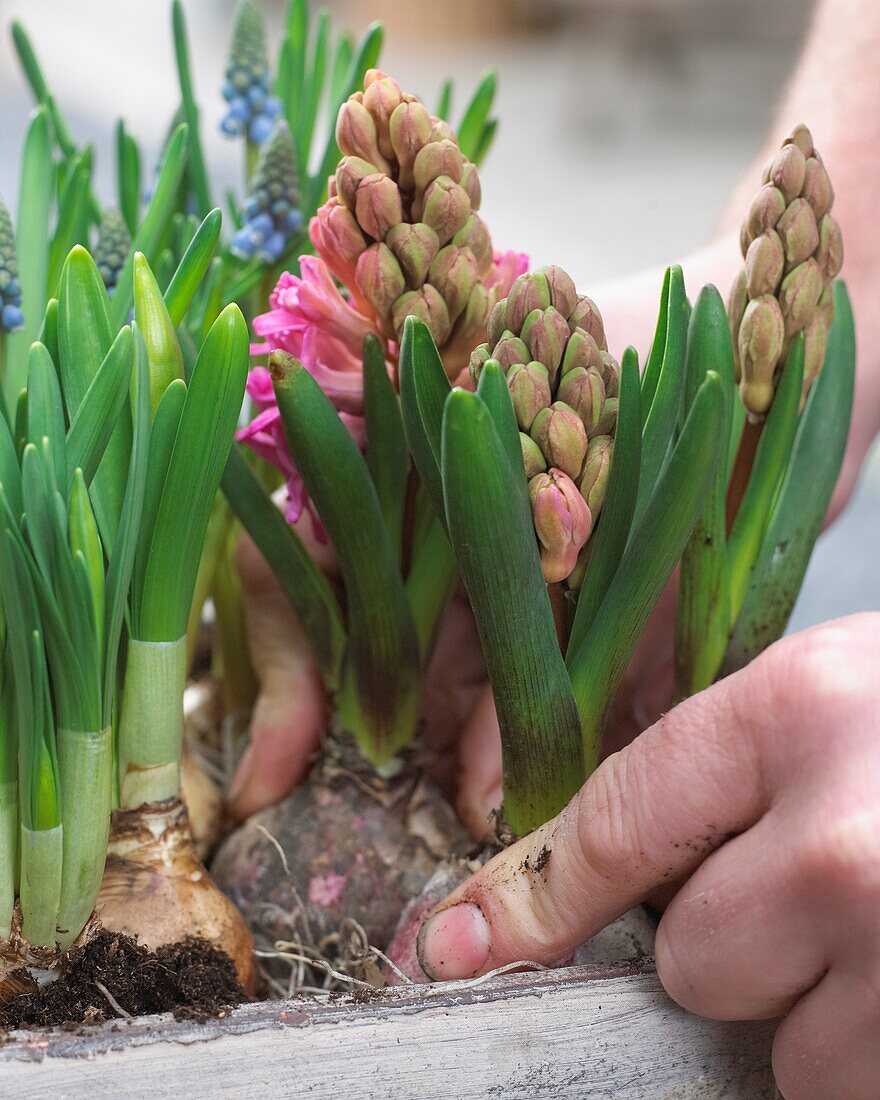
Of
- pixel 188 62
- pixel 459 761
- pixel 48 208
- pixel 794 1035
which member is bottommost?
pixel 794 1035

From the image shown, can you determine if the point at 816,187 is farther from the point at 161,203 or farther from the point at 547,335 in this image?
the point at 161,203

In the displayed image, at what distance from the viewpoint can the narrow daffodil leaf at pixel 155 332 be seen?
555mm

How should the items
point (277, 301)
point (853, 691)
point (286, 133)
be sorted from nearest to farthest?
point (853, 691) → point (277, 301) → point (286, 133)

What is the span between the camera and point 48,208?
73 centimetres

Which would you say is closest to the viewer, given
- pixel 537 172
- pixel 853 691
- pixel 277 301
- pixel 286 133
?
pixel 853 691

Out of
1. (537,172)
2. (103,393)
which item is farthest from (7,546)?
(537,172)

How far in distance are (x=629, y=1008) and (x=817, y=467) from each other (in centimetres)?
32

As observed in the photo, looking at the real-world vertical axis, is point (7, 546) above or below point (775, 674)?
above

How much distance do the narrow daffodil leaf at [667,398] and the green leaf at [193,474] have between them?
8.1 inches

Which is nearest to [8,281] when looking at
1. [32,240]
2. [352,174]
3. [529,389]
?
[32,240]

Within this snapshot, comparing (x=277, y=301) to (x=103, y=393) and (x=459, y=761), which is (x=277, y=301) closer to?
(x=103, y=393)

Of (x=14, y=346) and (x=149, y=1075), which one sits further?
(x=14, y=346)

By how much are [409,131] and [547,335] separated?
144 mm

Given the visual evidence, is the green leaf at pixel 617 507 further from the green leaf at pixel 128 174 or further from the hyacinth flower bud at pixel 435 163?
the green leaf at pixel 128 174
